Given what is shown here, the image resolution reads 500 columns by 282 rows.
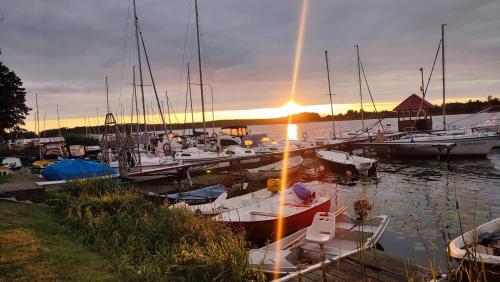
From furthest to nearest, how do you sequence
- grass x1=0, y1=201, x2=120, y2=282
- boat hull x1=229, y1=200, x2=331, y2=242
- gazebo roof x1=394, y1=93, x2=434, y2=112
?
1. gazebo roof x1=394, y1=93, x2=434, y2=112
2. boat hull x1=229, y1=200, x2=331, y2=242
3. grass x1=0, y1=201, x2=120, y2=282

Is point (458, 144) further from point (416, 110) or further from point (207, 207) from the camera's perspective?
point (207, 207)

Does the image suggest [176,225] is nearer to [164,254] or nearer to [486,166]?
[164,254]

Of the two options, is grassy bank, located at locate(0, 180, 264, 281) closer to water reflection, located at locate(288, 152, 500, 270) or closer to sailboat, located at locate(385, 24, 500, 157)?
water reflection, located at locate(288, 152, 500, 270)

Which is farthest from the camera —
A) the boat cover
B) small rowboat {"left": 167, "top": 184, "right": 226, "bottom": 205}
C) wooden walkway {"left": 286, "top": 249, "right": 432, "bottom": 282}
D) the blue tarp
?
the blue tarp

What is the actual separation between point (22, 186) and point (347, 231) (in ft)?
48.3

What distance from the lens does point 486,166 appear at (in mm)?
31016

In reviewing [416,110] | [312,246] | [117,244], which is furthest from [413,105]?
[117,244]

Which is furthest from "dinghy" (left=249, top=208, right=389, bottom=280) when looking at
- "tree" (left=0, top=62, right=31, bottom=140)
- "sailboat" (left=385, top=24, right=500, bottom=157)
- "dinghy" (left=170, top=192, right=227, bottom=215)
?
"tree" (left=0, top=62, right=31, bottom=140)

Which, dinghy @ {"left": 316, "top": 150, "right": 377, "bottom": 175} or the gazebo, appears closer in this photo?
dinghy @ {"left": 316, "top": 150, "right": 377, "bottom": 175}

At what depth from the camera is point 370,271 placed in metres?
7.30

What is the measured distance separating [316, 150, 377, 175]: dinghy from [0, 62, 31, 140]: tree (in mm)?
31987

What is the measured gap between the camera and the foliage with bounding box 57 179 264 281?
7.13m

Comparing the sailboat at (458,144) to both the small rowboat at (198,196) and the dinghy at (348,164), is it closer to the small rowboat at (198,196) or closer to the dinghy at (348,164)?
the dinghy at (348,164)

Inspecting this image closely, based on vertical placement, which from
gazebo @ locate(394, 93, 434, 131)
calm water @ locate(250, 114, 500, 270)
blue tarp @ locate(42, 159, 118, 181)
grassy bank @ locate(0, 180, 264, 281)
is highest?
gazebo @ locate(394, 93, 434, 131)
